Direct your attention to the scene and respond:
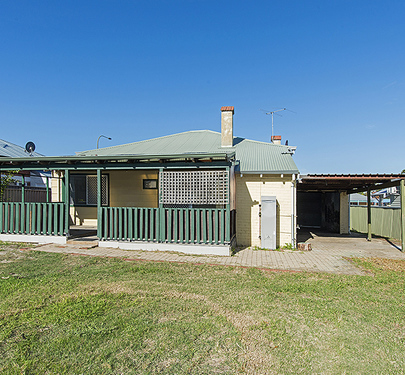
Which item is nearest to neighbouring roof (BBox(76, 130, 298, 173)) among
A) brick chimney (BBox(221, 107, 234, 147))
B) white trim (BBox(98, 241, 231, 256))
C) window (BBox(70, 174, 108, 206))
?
brick chimney (BBox(221, 107, 234, 147))

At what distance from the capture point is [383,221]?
1495 cm

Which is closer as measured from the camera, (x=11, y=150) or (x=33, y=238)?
(x=33, y=238)

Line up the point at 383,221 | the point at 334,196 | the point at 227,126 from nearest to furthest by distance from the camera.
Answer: the point at 227,126
the point at 383,221
the point at 334,196

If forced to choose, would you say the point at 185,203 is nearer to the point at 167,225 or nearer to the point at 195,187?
the point at 195,187

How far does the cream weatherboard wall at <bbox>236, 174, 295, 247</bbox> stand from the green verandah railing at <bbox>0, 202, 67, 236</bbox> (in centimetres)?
606

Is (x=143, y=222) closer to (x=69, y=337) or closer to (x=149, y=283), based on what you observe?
(x=149, y=283)

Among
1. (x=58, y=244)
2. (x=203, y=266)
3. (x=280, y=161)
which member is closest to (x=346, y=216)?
(x=280, y=161)

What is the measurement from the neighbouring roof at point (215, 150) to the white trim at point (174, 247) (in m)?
3.04

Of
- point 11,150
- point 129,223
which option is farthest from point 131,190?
point 11,150

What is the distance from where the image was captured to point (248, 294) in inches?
197

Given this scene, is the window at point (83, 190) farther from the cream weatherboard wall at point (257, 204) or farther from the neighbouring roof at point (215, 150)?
the cream weatherboard wall at point (257, 204)

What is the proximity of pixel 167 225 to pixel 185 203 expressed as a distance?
89cm

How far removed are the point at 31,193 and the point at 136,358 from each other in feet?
45.4

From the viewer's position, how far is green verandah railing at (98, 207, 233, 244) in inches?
340
